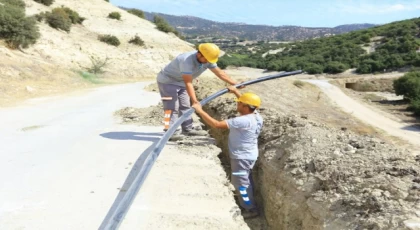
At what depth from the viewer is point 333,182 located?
456 cm

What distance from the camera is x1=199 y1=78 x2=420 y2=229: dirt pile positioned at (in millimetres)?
3758

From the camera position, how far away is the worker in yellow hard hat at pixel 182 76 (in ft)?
20.1

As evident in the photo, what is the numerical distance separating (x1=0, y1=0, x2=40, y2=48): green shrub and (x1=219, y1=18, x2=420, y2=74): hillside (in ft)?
98.4

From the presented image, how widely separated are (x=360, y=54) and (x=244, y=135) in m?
58.3

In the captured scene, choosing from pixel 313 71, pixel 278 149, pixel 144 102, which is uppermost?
pixel 278 149

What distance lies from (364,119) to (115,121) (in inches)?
694

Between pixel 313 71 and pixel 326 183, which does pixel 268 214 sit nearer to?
pixel 326 183

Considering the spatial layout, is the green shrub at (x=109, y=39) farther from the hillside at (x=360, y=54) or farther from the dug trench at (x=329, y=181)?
the dug trench at (x=329, y=181)

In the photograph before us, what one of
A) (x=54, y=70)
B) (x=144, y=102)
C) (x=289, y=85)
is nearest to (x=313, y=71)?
(x=289, y=85)

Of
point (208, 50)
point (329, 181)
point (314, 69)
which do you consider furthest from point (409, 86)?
point (329, 181)

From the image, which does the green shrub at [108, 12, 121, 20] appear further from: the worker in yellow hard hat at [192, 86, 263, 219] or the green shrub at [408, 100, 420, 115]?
the worker in yellow hard hat at [192, 86, 263, 219]

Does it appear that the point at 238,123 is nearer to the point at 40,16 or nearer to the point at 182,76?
the point at 182,76

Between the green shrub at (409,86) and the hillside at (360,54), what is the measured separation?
16.0 metres

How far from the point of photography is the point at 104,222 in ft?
13.1
